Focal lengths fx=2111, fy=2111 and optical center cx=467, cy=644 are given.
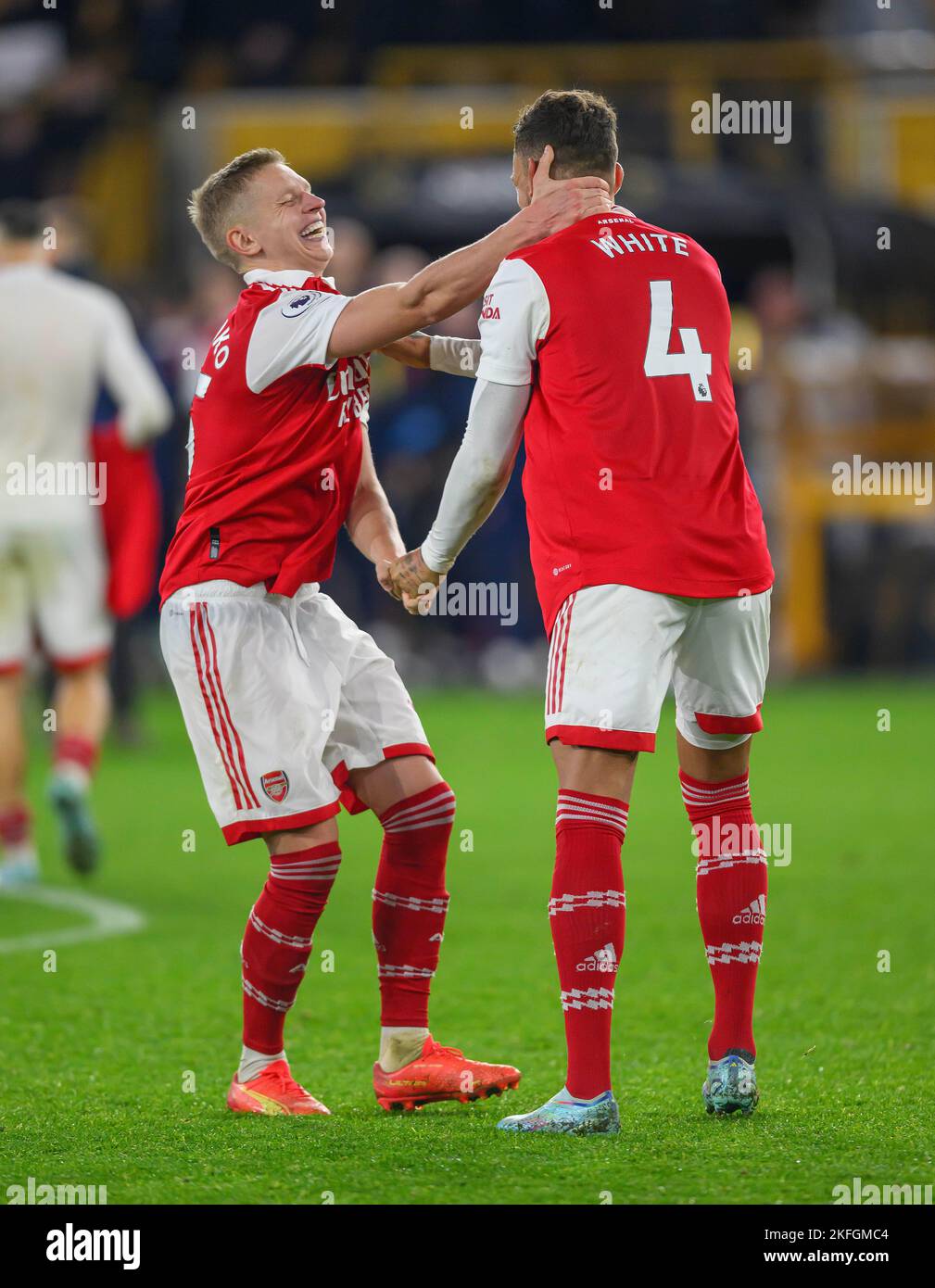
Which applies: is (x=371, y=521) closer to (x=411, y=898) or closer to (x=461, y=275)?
(x=461, y=275)

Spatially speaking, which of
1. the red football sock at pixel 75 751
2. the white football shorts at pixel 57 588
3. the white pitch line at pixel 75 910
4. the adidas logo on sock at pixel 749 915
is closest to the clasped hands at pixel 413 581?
the adidas logo on sock at pixel 749 915

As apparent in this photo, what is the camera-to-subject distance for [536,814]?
9.85 meters

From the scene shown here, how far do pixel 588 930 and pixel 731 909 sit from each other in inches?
17.4

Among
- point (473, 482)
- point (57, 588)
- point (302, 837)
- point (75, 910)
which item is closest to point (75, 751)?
point (57, 588)

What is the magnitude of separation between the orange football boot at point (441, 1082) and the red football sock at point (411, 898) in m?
0.13

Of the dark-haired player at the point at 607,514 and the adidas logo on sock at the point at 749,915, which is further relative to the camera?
the adidas logo on sock at the point at 749,915

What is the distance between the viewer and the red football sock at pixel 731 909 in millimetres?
4531

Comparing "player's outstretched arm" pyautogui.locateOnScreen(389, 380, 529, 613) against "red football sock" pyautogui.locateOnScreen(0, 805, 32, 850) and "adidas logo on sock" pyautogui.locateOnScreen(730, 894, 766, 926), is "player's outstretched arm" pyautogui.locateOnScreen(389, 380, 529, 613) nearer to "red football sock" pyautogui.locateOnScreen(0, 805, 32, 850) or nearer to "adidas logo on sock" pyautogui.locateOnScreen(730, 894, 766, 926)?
"adidas logo on sock" pyautogui.locateOnScreen(730, 894, 766, 926)

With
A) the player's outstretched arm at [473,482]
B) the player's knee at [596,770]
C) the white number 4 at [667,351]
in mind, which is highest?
the white number 4 at [667,351]

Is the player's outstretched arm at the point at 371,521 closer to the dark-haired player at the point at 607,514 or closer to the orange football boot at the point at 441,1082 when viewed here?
the dark-haired player at the point at 607,514

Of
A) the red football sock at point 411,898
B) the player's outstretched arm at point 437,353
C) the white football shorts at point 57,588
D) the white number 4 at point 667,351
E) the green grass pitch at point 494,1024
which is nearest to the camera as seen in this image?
the green grass pitch at point 494,1024

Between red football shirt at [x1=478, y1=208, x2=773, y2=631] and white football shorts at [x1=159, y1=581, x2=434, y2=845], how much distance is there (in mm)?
616

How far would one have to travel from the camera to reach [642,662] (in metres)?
4.26
